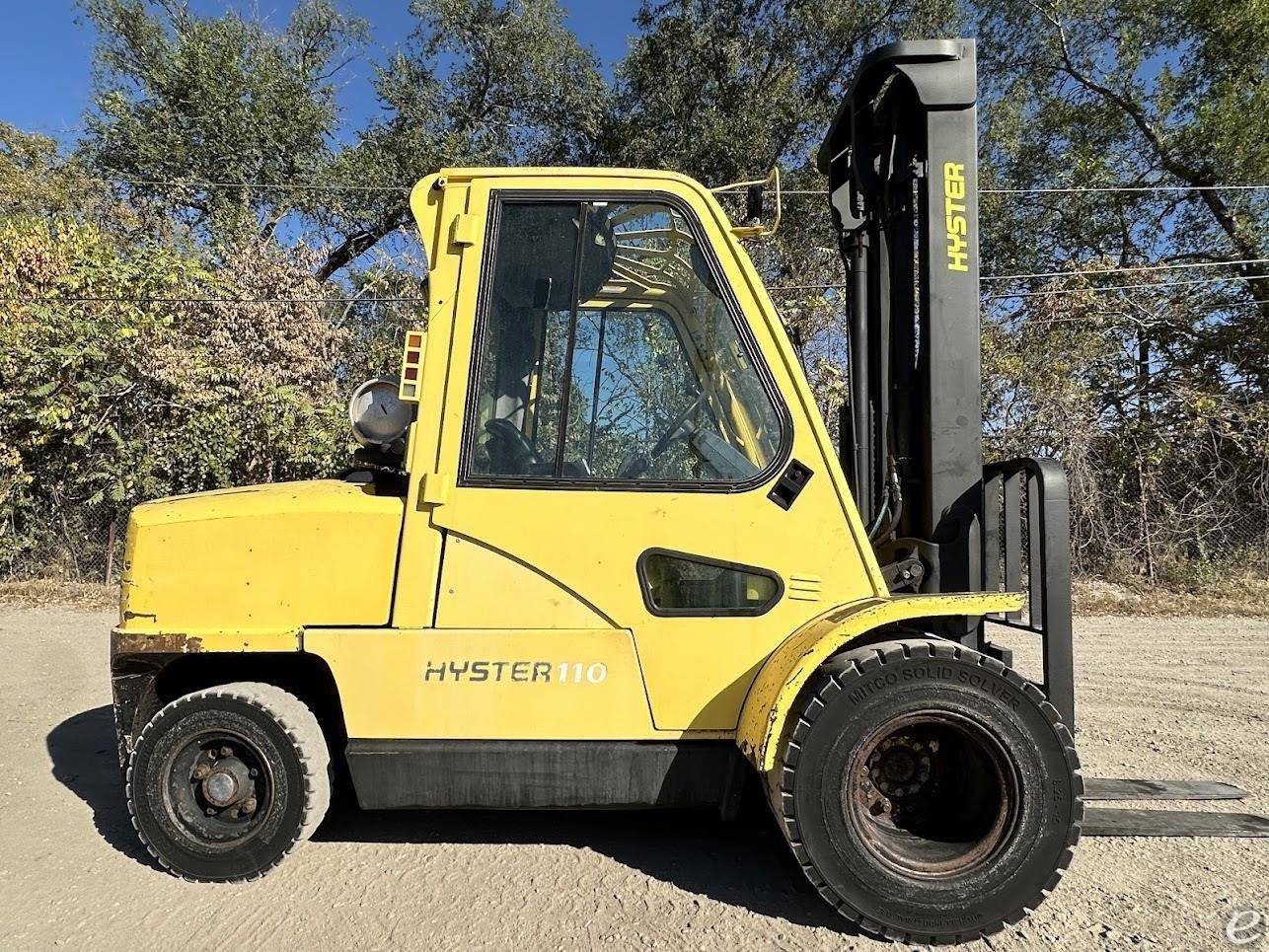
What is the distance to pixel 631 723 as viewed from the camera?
→ 2678 mm

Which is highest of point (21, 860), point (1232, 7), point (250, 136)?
point (1232, 7)

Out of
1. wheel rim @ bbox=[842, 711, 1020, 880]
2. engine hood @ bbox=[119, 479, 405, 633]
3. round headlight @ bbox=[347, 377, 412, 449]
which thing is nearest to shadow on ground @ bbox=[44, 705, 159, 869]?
engine hood @ bbox=[119, 479, 405, 633]

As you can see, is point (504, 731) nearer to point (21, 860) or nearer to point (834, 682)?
point (834, 682)

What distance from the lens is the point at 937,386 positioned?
2996 mm

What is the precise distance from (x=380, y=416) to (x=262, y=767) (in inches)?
56.2

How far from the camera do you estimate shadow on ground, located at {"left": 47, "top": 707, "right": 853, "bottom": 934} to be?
2.74m

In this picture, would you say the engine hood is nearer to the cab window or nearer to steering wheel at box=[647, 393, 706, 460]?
the cab window

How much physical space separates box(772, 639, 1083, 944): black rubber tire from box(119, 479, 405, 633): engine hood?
1618 millimetres

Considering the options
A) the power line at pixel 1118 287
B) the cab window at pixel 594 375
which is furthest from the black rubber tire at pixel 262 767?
the power line at pixel 1118 287

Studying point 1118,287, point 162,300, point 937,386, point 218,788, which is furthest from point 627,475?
point 1118,287

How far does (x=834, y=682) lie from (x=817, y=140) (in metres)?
14.5

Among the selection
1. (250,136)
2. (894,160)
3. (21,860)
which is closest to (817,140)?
(250,136)

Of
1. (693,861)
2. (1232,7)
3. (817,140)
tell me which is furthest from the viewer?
(817,140)

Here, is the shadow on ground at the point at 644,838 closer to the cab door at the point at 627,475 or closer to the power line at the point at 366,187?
the cab door at the point at 627,475
